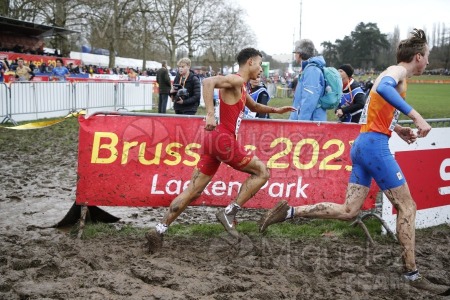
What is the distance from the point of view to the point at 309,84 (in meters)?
6.95

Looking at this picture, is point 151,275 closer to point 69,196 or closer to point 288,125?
point 288,125

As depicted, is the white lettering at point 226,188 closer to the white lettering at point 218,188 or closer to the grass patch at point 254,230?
the white lettering at point 218,188

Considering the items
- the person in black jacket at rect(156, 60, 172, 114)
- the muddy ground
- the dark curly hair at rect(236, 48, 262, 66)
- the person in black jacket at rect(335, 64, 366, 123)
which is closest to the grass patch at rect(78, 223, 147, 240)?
A: the muddy ground

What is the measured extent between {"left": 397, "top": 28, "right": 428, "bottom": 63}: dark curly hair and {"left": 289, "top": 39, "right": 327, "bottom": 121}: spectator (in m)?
2.49

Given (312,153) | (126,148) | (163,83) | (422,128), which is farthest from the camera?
(163,83)

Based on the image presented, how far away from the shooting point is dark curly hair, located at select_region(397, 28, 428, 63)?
4.38 m

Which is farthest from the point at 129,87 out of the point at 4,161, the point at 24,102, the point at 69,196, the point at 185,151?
the point at 185,151

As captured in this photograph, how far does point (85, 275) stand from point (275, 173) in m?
2.87

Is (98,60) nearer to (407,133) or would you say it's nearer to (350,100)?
(350,100)

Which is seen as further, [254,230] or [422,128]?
[254,230]

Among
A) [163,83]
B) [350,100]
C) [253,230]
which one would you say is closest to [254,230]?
[253,230]

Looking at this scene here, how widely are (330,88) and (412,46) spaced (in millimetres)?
2712

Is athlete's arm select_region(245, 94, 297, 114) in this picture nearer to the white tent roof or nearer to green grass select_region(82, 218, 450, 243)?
green grass select_region(82, 218, 450, 243)

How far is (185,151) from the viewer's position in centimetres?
593
